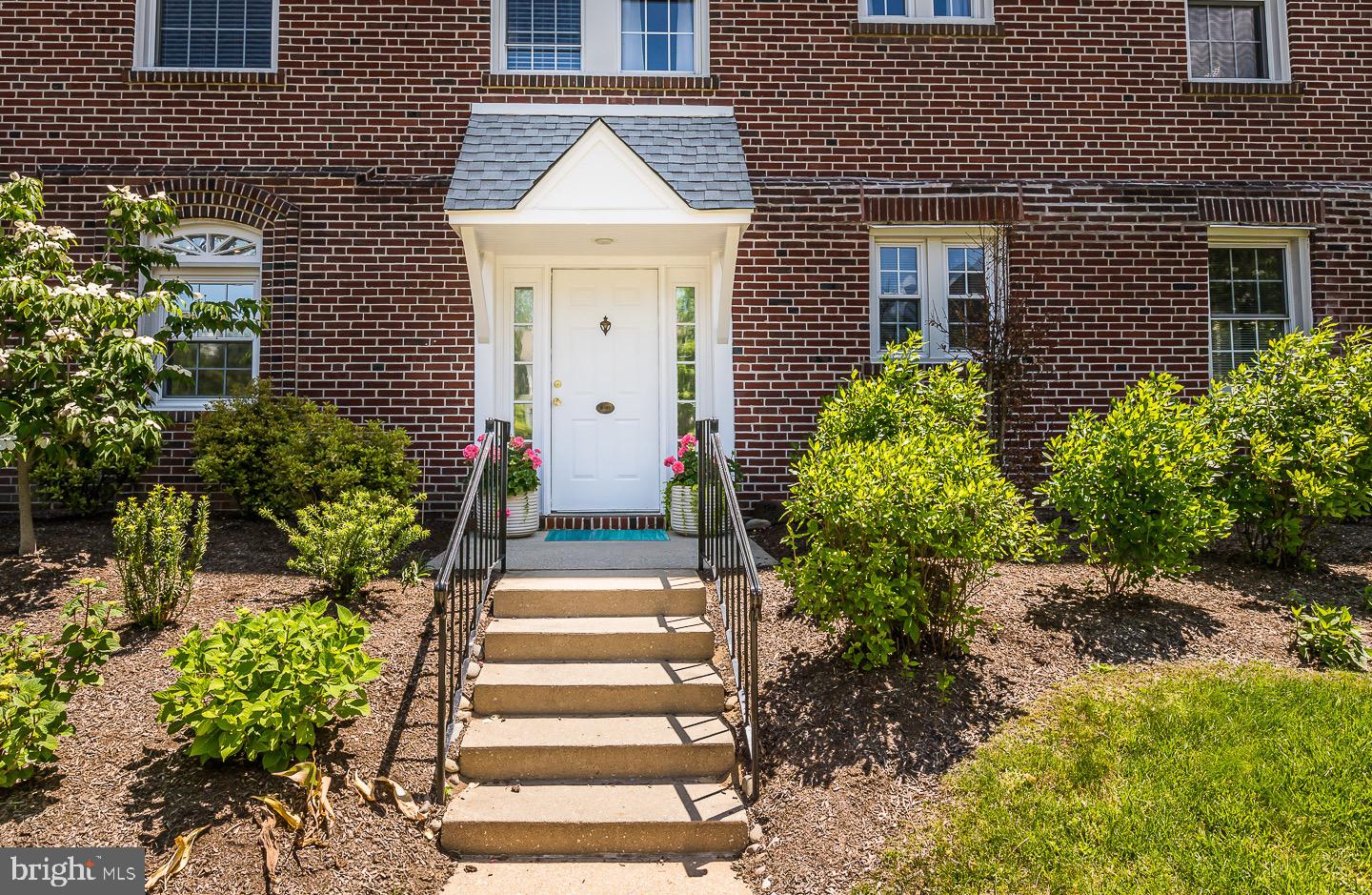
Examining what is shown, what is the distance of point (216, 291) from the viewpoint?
716 cm

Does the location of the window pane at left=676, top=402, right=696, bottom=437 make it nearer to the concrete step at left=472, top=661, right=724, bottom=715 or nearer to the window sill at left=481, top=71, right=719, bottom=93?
the window sill at left=481, top=71, right=719, bottom=93

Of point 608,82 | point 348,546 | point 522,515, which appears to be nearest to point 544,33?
point 608,82

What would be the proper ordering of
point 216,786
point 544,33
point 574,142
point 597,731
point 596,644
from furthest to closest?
point 544,33
point 574,142
point 596,644
point 597,731
point 216,786

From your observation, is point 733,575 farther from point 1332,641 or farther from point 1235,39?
point 1235,39

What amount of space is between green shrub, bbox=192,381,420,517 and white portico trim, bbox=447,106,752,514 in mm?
1133

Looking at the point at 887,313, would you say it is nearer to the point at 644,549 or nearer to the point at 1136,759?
the point at 644,549

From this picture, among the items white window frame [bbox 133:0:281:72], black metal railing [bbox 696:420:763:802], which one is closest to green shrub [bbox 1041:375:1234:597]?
black metal railing [bbox 696:420:763:802]

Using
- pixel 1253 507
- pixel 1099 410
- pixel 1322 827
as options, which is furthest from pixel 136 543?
pixel 1099 410

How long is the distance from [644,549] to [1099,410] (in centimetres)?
445

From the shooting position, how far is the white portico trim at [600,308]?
6.57 metres

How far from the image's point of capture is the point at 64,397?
4.92 meters

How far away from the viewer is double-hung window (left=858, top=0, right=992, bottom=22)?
7449mm

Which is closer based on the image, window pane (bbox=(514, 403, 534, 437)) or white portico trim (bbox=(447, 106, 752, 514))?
white portico trim (bbox=(447, 106, 752, 514))

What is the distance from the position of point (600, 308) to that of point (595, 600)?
136 inches
